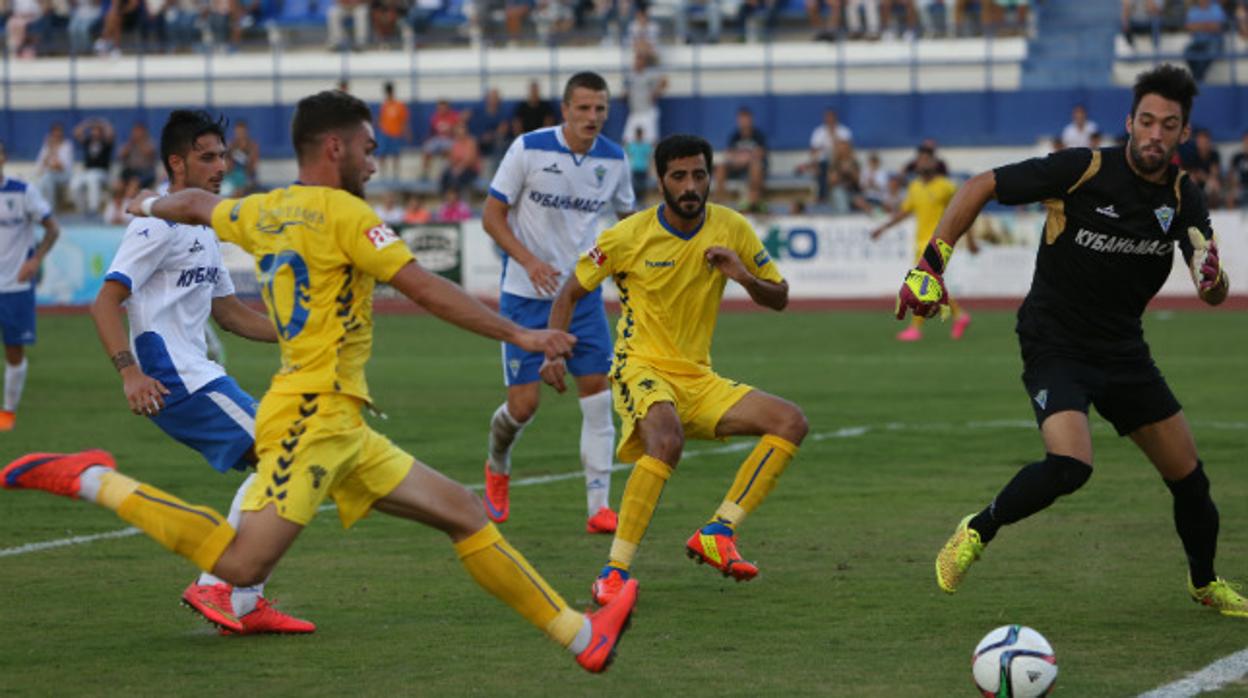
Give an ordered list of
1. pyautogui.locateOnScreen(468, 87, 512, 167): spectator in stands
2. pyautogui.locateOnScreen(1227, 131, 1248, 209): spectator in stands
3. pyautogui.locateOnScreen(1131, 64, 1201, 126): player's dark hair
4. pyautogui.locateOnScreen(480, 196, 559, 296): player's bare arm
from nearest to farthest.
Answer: pyautogui.locateOnScreen(1131, 64, 1201, 126): player's dark hair → pyautogui.locateOnScreen(480, 196, 559, 296): player's bare arm → pyautogui.locateOnScreen(1227, 131, 1248, 209): spectator in stands → pyautogui.locateOnScreen(468, 87, 512, 167): spectator in stands

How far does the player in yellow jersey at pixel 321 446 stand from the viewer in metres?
6.59

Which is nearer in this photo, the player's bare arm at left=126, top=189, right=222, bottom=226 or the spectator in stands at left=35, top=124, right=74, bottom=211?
the player's bare arm at left=126, top=189, right=222, bottom=226

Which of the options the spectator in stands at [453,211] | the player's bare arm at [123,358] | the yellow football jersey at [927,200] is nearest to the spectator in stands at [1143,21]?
the spectator in stands at [453,211]

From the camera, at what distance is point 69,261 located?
31.7 m

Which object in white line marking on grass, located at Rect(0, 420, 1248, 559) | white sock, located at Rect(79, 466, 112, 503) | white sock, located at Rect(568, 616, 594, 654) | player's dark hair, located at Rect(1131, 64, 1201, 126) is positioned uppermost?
player's dark hair, located at Rect(1131, 64, 1201, 126)

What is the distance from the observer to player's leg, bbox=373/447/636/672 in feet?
21.7

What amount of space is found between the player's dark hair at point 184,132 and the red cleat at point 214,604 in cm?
179

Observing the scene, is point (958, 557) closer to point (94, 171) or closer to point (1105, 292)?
point (1105, 292)

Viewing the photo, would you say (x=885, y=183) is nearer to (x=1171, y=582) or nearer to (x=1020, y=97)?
(x=1020, y=97)

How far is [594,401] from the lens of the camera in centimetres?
1109

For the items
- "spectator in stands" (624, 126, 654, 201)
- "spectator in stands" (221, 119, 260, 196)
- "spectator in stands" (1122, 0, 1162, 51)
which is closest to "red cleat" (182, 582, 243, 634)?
"spectator in stands" (624, 126, 654, 201)

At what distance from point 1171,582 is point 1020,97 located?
2754cm

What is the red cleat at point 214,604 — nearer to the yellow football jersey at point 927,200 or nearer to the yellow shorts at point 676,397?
the yellow shorts at point 676,397

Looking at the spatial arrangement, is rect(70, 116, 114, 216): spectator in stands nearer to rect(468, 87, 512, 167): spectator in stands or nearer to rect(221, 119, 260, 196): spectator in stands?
rect(221, 119, 260, 196): spectator in stands
